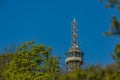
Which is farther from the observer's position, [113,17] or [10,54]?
[10,54]

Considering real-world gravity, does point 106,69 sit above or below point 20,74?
below

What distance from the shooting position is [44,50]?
47969 millimetres

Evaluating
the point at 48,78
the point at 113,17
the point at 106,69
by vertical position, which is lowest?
the point at 106,69

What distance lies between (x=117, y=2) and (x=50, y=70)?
2964cm

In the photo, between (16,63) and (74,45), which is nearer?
(16,63)

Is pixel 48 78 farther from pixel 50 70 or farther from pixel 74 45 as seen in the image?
pixel 74 45

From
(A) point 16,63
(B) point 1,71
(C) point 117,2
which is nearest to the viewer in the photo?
(C) point 117,2

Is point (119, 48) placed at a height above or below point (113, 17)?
below

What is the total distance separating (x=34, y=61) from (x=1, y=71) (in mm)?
9704

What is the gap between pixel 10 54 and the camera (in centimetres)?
6331

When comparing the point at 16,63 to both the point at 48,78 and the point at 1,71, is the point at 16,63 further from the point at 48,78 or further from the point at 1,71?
the point at 1,71

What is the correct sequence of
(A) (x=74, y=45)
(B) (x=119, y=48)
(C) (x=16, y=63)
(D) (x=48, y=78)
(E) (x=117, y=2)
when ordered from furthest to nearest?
(A) (x=74, y=45) < (C) (x=16, y=63) < (D) (x=48, y=78) < (E) (x=117, y=2) < (B) (x=119, y=48)

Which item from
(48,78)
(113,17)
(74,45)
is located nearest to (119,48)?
(113,17)

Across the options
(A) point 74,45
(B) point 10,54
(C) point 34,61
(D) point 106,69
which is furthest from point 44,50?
(A) point 74,45
